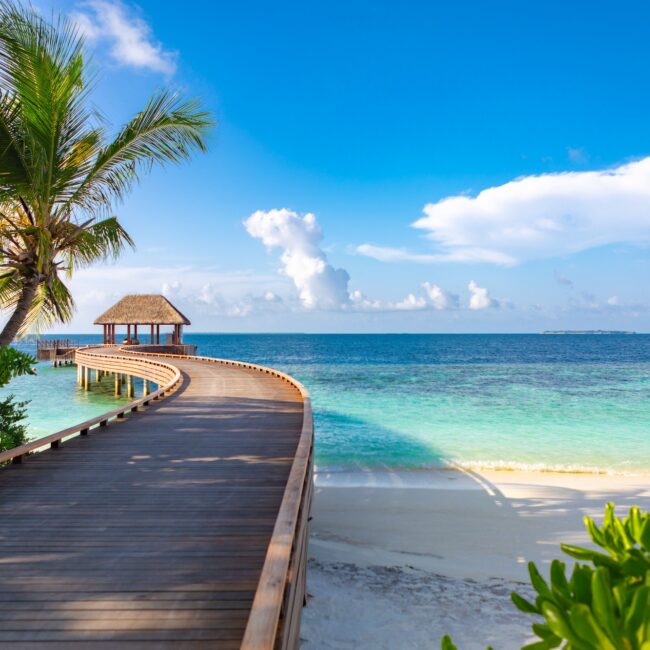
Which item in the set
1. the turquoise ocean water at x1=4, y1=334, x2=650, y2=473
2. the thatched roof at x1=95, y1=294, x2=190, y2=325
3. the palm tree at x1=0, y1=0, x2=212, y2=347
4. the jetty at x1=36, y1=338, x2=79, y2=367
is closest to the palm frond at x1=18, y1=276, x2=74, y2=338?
the palm tree at x1=0, y1=0, x2=212, y2=347

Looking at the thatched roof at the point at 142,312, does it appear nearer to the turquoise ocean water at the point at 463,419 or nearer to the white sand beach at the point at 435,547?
the turquoise ocean water at the point at 463,419

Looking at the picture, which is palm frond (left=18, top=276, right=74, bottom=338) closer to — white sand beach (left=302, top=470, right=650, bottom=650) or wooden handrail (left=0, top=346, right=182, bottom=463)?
wooden handrail (left=0, top=346, right=182, bottom=463)

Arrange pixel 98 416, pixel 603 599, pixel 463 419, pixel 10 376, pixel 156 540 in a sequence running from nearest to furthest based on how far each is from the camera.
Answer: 1. pixel 603 599
2. pixel 156 540
3. pixel 10 376
4. pixel 98 416
5. pixel 463 419

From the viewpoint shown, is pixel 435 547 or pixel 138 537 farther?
pixel 435 547

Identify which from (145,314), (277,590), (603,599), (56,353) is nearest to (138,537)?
(277,590)

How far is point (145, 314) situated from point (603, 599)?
40284 millimetres

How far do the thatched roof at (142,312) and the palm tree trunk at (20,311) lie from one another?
2979cm

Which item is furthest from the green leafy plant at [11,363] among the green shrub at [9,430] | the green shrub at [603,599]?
the green shrub at [603,599]

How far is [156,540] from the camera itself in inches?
169

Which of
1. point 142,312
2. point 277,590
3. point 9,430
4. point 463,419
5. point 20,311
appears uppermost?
point 142,312

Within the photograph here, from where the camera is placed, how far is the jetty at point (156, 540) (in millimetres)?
3027

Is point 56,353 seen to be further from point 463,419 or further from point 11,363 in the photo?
point 11,363

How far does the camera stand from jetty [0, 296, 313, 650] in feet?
9.93

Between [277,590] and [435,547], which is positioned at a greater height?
[277,590]
